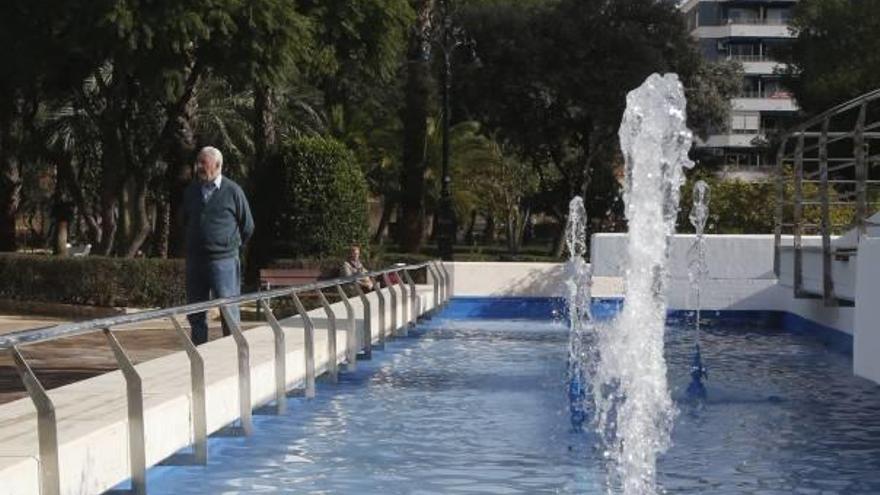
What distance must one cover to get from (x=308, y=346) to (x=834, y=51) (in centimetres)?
4332

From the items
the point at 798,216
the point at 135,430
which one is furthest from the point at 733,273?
the point at 135,430

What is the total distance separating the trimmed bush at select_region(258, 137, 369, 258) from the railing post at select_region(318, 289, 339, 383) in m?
12.6

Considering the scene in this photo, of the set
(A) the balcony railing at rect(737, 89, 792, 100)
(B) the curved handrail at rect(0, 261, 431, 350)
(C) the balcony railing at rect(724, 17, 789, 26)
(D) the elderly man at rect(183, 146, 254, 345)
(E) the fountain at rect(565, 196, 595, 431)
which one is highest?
(C) the balcony railing at rect(724, 17, 789, 26)

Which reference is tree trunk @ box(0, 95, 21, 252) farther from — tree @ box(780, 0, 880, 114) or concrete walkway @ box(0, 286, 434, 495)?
tree @ box(780, 0, 880, 114)

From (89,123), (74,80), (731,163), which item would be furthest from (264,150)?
(731,163)

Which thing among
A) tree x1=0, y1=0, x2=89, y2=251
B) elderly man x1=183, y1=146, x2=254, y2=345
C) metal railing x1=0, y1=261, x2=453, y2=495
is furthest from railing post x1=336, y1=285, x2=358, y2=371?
tree x1=0, y1=0, x2=89, y2=251

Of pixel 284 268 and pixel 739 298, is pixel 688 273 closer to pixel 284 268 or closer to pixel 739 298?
pixel 739 298

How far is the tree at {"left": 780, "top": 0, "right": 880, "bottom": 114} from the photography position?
48125mm

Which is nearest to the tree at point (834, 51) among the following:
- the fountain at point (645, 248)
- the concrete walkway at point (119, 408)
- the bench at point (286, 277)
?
the bench at point (286, 277)

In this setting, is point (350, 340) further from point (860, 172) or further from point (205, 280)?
point (860, 172)

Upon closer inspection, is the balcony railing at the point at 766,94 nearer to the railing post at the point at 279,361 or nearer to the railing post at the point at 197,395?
the railing post at the point at 279,361

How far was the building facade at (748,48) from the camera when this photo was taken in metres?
94.5

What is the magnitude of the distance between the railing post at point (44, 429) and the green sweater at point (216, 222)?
18.1 feet

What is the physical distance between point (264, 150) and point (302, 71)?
66.2 inches
